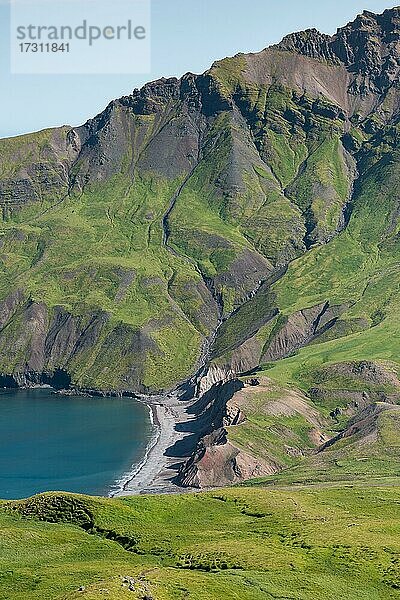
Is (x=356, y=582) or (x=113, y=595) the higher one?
(x=113, y=595)

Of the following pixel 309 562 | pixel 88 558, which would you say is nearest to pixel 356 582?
pixel 309 562

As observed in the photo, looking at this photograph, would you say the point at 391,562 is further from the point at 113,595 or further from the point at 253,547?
the point at 113,595

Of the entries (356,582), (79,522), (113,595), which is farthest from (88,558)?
(356,582)

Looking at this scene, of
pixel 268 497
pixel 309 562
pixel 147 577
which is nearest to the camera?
pixel 147 577

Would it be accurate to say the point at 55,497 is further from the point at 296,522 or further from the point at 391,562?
the point at 391,562

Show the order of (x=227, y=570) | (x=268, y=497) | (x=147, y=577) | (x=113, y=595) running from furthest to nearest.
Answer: (x=268, y=497)
(x=227, y=570)
(x=147, y=577)
(x=113, y=595)

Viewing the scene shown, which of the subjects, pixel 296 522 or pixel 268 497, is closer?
pixel 296 522
